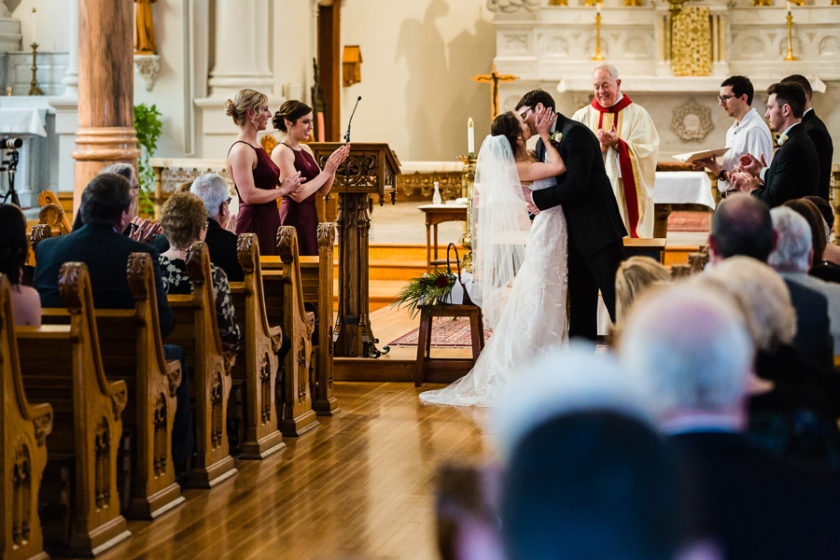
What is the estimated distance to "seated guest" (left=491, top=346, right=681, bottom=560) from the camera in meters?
1.01

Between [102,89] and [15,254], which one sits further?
[102,89]

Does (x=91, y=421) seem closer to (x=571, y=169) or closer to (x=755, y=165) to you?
(x=571, y=169)

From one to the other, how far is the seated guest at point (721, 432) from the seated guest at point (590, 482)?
0.38 meters

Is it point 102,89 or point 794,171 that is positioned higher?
point 102,89

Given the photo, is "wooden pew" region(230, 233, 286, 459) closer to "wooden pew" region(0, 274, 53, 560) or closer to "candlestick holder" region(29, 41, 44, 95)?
"wooden pew" region(0, 274, 53, 560)

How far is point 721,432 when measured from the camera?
1.46 m

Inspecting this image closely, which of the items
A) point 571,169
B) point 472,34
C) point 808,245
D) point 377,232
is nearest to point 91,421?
point 808,245

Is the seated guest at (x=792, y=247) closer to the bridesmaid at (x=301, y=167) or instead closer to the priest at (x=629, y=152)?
the bridesmaid at (x=301, y=167)

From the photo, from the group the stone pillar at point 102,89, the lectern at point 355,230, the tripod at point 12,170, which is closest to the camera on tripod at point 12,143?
the tripod at point 12,170

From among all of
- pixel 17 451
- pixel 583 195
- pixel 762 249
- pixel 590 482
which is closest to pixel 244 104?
pixel 583 195

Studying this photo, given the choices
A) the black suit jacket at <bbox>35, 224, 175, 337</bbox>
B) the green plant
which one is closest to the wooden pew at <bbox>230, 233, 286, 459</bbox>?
the black suit jacket at <bbox>35, 224, 175, 337</bbox>

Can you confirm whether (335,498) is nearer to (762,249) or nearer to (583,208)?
(762,249)

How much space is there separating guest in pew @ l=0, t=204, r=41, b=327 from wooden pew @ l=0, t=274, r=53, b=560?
384 millimetres

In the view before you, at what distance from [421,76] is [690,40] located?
4135mm
